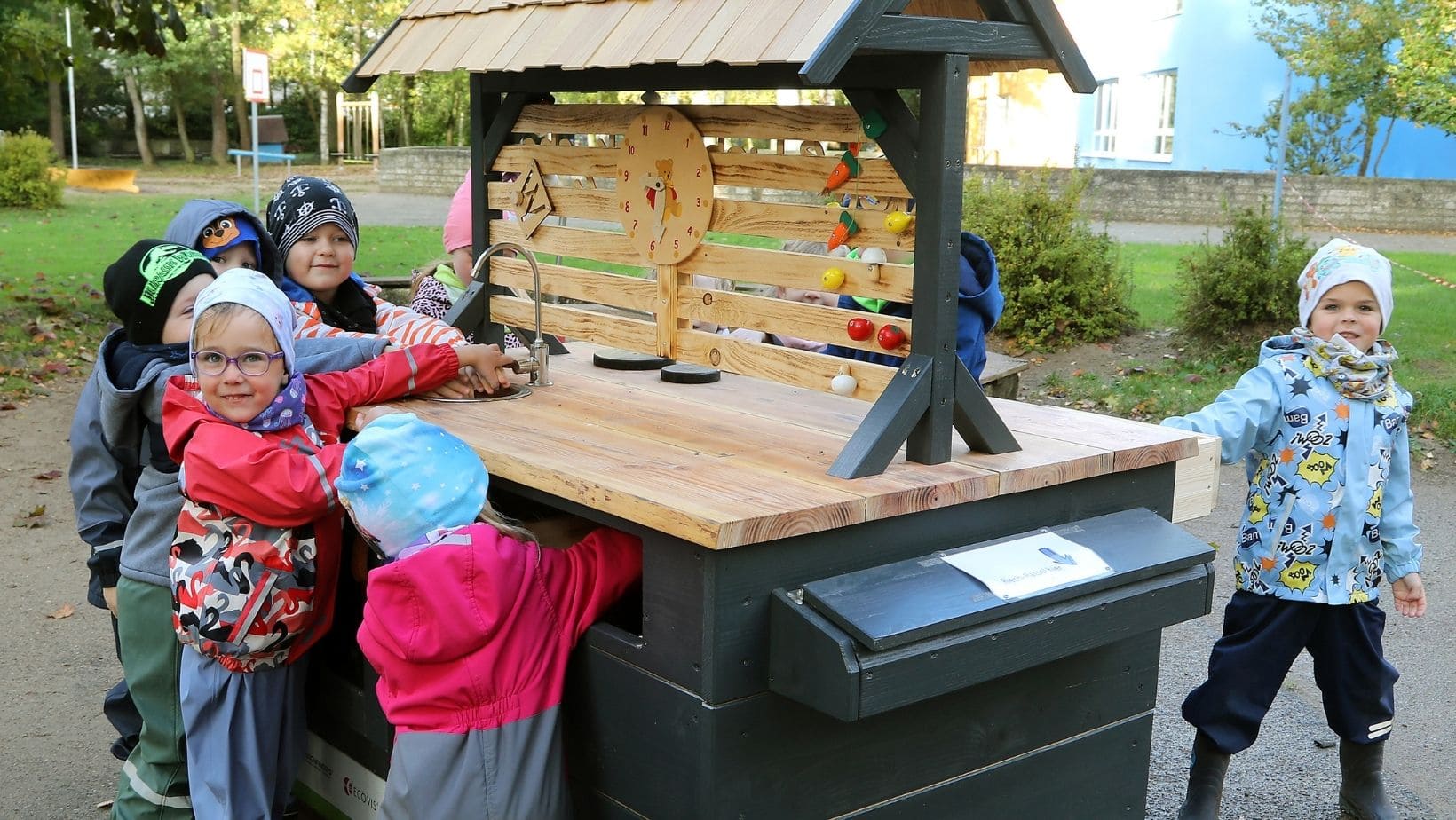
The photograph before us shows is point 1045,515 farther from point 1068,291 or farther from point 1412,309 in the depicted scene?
point 1412,309

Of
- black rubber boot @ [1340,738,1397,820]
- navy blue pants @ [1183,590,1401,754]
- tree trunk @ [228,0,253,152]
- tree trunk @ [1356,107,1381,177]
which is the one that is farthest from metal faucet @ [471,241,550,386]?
tree trunk @ [228,0,253,152]

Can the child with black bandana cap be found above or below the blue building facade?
below

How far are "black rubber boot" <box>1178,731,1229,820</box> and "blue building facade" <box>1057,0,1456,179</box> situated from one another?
17819mm

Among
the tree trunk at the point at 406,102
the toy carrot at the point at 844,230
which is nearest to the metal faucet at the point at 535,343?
the toy carrot at the point at 844,230

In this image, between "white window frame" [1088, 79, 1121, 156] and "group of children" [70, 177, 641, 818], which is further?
"white window frame" [1088, 79, 1121, 156]

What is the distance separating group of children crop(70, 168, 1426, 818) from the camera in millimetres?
2523

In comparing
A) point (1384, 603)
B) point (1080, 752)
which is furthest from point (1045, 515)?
point (1384, 603)

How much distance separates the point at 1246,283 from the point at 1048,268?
1.52 metres

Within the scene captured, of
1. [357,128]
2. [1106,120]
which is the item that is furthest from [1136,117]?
[357,128]

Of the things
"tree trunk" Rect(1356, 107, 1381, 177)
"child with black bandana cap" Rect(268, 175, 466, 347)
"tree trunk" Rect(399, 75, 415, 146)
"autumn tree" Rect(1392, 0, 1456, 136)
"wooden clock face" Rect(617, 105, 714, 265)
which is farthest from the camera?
"tree trunk" Rect(399, 75, 415, 146)

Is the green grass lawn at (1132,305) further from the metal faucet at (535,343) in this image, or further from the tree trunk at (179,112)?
the tree trunk at (179,112)

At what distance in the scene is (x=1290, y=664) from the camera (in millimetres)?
3312

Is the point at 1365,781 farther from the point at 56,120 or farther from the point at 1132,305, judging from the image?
the point at 56,120

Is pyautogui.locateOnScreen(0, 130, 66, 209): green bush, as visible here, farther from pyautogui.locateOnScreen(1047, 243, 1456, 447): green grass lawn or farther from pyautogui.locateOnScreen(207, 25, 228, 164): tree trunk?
Answer: pyautogui.locateOnScreen(1047, 243, 1456, 447): green grass lawn
